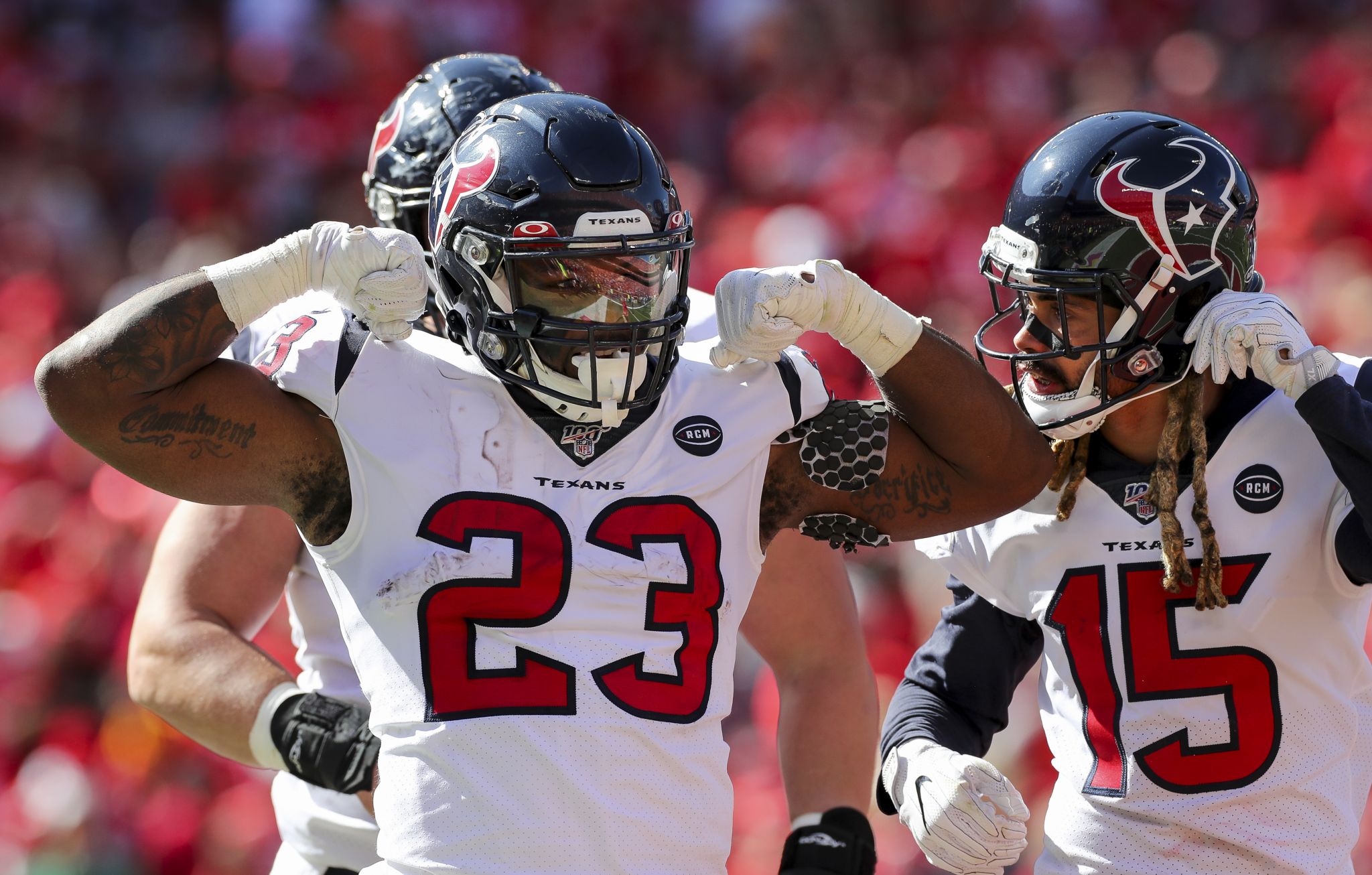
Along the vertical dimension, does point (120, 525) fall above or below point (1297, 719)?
below


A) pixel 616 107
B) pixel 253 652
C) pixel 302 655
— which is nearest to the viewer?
pixel 253 652

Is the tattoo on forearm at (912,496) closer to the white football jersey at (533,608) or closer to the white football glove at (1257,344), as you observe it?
the white football jersey at (533,608)

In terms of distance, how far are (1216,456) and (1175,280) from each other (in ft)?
0.98

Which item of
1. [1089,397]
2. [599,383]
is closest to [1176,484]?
[1089,397]

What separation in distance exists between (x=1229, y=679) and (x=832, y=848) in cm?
70

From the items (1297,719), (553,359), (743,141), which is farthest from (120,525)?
(1297,719)

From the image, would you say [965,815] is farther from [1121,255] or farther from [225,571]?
[225,571]

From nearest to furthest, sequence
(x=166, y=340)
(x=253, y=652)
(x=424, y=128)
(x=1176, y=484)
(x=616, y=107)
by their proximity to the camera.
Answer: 1. (x=166, y=340)
2. (x=1176, y=484)
3. (x=253, y=652)
4. (x=424, y=128)
5. (x=616, y=107)

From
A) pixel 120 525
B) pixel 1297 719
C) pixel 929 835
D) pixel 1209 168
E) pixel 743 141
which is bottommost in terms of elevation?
pixel 120 525

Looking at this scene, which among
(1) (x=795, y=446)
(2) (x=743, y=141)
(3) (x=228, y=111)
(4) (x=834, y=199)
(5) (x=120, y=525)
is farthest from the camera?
(3) (x=228, y=111)

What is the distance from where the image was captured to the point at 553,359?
2406mm

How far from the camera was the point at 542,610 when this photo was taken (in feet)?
7.56

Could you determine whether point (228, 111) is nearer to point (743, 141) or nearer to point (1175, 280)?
point (743, 141)

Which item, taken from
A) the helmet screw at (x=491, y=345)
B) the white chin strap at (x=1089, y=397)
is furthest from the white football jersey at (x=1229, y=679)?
the helmet screw at (x=491, y=345)
